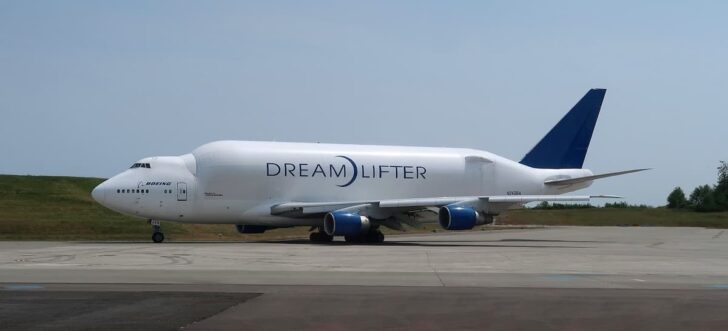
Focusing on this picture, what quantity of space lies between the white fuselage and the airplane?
37mm

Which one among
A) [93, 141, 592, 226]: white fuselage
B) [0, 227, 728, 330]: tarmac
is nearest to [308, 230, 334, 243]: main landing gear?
[93, 141, 592, 226]: white fuselage

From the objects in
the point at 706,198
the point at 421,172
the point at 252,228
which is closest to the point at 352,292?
the point at 252,228

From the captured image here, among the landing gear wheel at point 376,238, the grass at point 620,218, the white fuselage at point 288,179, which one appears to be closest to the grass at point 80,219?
the grass at point 620,218

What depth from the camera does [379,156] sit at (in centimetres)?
4066

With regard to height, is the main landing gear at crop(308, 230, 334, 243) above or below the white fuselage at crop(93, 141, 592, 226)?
below

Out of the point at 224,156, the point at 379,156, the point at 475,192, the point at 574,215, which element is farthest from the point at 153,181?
the point at 574,215

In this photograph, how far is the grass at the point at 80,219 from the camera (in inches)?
1658

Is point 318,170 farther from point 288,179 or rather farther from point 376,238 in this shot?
point 376,238

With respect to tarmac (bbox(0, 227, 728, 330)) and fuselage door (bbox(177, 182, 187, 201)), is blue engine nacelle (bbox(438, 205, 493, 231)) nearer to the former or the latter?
fuselage door (bbox(177, 182, 187, 201))

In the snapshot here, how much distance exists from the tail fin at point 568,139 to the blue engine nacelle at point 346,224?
11.6 m

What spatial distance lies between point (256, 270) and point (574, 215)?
50249 millimetres

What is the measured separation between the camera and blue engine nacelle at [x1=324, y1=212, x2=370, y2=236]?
36156mm

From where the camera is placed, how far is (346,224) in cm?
3619

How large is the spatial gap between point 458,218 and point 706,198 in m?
56.4
